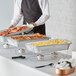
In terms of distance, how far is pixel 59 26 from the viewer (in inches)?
193

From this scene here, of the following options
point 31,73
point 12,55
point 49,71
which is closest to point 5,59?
point 12,55

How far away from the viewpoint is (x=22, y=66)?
202 centimetres

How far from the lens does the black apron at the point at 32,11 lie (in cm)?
349

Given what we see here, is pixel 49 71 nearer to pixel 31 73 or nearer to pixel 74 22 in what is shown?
pixel 31 73

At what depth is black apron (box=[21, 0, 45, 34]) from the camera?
11.4 ft

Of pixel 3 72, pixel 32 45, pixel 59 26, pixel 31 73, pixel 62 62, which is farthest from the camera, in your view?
pixel 59 26

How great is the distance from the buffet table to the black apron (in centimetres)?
107

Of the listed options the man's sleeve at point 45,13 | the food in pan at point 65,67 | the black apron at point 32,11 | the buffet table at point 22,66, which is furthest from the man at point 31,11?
the food in pan at point 65,67

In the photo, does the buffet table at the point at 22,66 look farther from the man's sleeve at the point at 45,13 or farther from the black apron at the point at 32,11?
the black apron at the point at 32,11

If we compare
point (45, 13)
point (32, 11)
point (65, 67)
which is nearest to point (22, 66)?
point (65, 67)

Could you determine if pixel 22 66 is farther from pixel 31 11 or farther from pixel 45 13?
pixel 31 11

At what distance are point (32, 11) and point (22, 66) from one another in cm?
163

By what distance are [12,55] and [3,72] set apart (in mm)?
182

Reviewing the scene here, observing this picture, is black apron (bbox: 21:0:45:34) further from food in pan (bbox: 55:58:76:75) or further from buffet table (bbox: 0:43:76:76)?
food in pan (bbox: 55:58:76:75)
